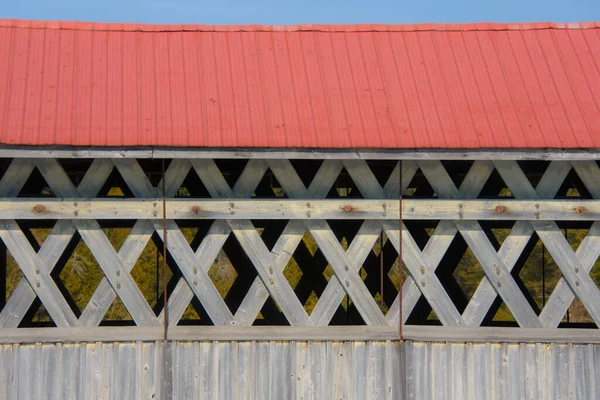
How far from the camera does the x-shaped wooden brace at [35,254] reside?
10477mm

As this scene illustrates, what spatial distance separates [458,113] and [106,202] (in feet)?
13.5

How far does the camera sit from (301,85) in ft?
37.0

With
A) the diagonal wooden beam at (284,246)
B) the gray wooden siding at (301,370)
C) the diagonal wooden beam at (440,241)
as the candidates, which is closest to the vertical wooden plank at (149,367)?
the gray wooden siding at (301,370)

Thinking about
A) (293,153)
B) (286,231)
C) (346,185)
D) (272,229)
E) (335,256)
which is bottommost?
(335,256)

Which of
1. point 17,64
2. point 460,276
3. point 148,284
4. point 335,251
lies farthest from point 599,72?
point 460,276

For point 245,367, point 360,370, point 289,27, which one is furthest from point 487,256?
point 289,27

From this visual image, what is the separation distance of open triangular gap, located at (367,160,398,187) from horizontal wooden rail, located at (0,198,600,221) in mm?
1255

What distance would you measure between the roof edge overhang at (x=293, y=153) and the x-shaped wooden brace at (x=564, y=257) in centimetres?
40

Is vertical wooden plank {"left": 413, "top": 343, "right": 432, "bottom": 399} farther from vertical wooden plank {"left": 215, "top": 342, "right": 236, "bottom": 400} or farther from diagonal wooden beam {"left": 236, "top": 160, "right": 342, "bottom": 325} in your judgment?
Answer: vertical wooden plank {"left": 215, "top": 342, "right": 236, "bottom": 400}

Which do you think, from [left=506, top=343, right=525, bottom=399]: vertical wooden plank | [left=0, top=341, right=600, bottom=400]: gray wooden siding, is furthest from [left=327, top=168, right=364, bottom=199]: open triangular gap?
[left=506, top=343, right=525, bottom=399]: vertical wooden plank

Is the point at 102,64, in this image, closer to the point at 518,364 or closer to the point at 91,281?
the point at 518,364

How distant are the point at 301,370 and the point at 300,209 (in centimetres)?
181

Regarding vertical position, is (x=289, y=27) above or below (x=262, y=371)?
above

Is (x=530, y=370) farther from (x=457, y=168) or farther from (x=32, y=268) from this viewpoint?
(x=32, y=268)
